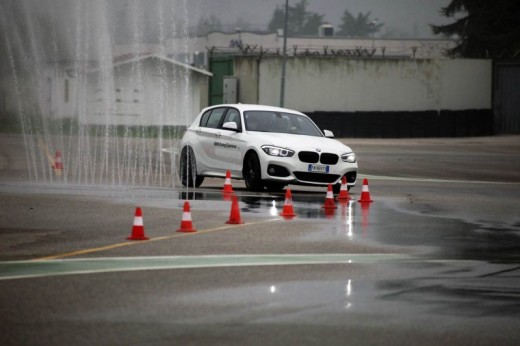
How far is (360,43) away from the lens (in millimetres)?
112250

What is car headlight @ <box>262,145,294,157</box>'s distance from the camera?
20.9 meters

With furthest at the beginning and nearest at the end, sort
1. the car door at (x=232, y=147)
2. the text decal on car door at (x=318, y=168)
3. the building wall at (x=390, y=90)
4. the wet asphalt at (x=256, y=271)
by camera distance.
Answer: the building wall at (x=390, y=90)
the car door at (x=232, y=147)
the text decal on car door at (x=318, y=168)
the wet asphalt at (x=256, y=271)

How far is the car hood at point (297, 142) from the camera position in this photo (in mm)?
21031

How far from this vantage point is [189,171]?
23.0 m

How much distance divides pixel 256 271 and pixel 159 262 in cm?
103

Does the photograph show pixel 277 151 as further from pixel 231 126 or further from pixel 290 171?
pixel 231 126

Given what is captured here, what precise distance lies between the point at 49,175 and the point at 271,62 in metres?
36.7

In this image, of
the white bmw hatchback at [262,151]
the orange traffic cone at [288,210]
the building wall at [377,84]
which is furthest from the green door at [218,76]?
the orange traffic cone at [288,210]

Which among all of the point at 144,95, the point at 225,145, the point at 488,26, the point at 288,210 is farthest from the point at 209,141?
the point at 488,26

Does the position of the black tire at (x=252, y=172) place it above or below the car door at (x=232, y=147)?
below

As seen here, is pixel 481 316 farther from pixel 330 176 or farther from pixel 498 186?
pixel 498 186

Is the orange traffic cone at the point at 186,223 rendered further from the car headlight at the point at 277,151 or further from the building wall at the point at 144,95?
the building wall at the point at 144,95

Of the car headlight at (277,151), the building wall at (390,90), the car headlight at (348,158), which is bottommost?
the car headlight at (348,158)

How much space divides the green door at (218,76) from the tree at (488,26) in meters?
19.3
